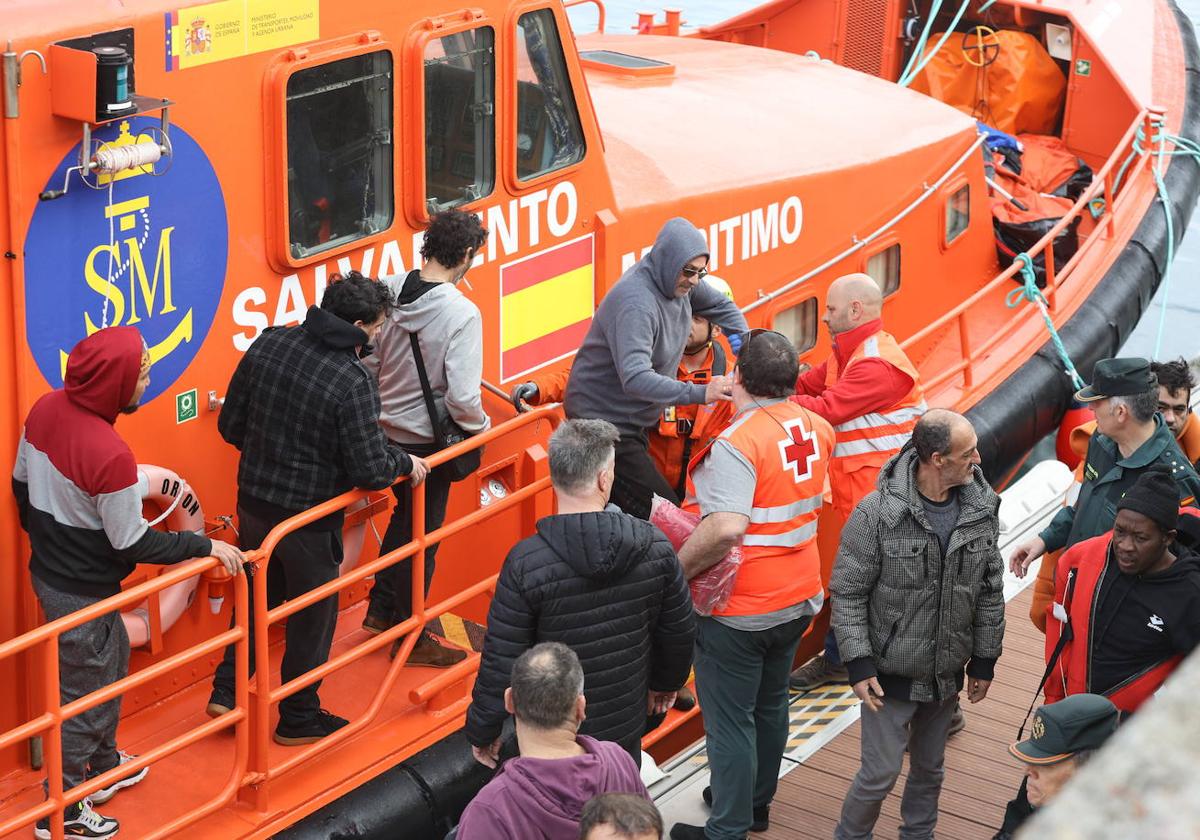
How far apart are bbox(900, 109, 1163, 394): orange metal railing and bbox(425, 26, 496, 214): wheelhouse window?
7.14 ft

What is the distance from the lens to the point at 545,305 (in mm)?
4934

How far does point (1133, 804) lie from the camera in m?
0.67

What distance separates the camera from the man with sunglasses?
3924 mm

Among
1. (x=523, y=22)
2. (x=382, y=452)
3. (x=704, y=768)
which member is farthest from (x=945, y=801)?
(x=523, y=22)

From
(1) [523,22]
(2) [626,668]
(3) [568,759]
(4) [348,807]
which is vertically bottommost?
(4) [348,807]

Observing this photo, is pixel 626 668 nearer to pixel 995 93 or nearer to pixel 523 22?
pixel 523 22

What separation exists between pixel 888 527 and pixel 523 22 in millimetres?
2056

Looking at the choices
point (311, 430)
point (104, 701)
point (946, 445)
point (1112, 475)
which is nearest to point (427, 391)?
→ point (311, 430)

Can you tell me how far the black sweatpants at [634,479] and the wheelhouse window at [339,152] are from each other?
1.06m

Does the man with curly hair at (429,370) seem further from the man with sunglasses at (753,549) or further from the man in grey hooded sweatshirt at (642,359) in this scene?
the man with sunglasses at (753,549)

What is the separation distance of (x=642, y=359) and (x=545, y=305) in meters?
0.67

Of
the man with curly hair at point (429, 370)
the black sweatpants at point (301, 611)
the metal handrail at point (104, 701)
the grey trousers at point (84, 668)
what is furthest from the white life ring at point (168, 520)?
the man with curly hair at point (429, 370)

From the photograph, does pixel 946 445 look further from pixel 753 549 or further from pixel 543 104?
pixel 543 104

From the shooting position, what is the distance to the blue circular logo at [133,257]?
11.3 ft
